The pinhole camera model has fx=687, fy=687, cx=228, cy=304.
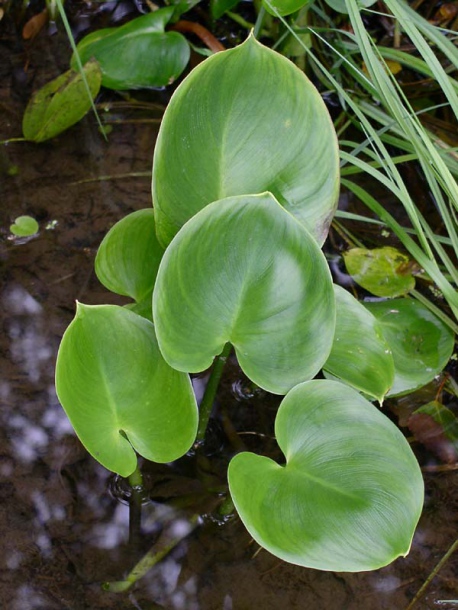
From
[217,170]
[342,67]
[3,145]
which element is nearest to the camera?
[217,170]

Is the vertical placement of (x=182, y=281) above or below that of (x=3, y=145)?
above

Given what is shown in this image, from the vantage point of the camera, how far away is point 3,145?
5.24ft

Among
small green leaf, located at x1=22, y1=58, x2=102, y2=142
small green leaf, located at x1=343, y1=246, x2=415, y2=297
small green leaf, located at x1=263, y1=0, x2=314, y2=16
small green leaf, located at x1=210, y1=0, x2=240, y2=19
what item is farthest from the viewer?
small green leaf, located at x1=210, y1=0, x2=240, y2=19

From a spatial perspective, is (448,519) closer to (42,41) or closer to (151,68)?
(151,68)

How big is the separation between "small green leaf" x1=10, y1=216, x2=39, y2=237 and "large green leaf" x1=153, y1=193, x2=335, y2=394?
69cm

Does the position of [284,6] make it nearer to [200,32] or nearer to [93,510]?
[200,32]

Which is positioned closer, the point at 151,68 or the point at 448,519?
the point at 448,519

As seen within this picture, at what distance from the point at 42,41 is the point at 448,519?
58.8 inches

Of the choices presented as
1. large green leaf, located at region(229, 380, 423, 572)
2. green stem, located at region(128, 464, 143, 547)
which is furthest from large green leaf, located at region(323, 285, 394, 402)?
green stem, located at region(128, 464, 143, 547)

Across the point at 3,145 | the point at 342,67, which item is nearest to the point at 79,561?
the point at 3,145

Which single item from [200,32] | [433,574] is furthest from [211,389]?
[200,32]

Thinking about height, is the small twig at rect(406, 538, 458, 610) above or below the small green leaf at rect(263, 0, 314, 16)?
below

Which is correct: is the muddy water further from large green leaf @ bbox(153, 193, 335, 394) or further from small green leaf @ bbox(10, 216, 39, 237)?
large green leaf @ bbox(153, 193, 335, 394)

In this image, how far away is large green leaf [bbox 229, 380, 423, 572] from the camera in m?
0.85
